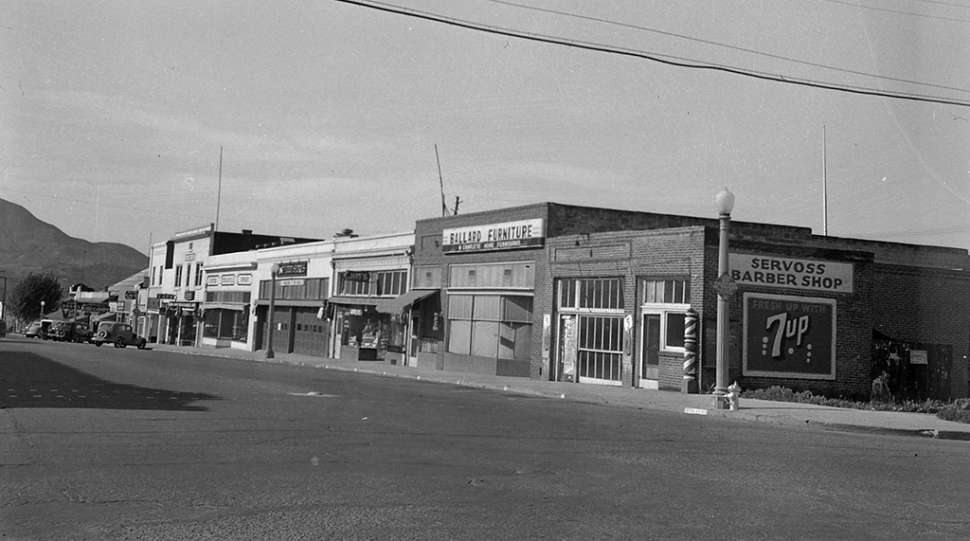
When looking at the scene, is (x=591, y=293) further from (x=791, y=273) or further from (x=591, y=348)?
(x=791, y=273)

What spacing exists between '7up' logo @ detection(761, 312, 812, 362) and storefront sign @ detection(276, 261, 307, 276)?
33537 mm

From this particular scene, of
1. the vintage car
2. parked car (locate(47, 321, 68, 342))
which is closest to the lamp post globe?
parked car (locate(47, 321, 68, 342))

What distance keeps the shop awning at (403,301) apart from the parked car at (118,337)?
2715cm

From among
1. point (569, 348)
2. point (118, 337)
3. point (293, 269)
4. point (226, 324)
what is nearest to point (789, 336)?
point (569, 348)

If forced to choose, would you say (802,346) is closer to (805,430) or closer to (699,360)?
(699,360)

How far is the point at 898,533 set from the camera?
7621mm

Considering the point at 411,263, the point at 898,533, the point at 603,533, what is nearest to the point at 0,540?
the point at 603,533

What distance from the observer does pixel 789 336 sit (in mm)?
26250

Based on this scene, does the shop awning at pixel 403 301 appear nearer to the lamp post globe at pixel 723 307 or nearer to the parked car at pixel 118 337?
the lamp post globe at pixel 723 307

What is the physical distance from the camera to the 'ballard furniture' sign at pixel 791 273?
1022 inches

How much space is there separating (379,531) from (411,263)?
35.4m

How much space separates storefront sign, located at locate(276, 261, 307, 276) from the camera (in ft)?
177

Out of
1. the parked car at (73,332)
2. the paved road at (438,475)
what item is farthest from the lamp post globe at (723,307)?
the parked car at (73,332)

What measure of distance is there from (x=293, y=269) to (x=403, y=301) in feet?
57.0
